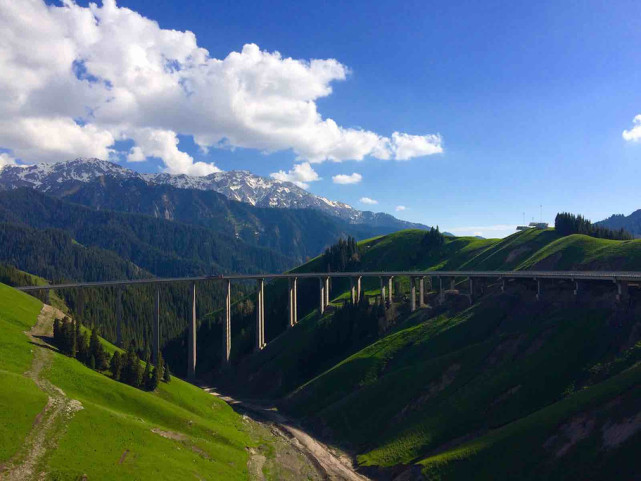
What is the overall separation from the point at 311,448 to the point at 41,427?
4589 cm

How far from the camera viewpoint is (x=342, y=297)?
176 m

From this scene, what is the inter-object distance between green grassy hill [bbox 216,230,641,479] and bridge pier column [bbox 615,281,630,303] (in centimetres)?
139

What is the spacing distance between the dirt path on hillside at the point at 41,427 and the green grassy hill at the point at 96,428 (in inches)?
4.1

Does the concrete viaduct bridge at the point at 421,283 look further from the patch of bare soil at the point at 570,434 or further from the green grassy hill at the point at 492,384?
the patch of bare soil at the point at 570,434

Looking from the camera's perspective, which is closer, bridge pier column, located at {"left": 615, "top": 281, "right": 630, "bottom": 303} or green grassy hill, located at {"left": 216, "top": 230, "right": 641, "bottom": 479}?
green grassy hill, located at {"left": 216, "top": 230, "right": 641, "bottom": 479}

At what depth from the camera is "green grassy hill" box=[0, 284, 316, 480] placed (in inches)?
1996

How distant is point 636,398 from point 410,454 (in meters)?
32.3

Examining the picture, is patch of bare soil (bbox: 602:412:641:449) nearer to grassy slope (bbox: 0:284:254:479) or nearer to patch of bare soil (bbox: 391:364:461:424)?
patch of bare soil (bbox: 391:364:461:424)

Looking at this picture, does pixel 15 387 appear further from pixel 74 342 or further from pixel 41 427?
pixel 74 342

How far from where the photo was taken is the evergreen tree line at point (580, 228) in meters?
164

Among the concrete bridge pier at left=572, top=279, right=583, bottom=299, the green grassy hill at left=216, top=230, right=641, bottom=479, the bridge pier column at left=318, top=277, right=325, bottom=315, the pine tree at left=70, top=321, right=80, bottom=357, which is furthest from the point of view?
the bridge pier column at left=318, top=277, right=325, bottom=315

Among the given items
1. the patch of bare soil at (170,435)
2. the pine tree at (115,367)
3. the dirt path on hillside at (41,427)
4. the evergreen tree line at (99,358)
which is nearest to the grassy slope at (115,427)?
the patch of bare soil at (170,435)

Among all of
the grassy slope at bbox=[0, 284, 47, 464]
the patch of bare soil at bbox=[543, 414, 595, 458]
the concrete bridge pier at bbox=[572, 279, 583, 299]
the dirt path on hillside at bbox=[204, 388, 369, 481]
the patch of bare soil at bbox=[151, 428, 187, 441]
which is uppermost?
the concrete bridge pier at bbox=[572, 279, 583, 299]

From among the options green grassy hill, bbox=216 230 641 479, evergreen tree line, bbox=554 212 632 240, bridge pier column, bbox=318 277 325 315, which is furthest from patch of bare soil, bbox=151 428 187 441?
evergreen tree line, bbox=554 212 632 240
